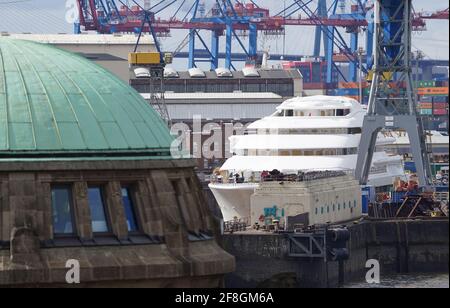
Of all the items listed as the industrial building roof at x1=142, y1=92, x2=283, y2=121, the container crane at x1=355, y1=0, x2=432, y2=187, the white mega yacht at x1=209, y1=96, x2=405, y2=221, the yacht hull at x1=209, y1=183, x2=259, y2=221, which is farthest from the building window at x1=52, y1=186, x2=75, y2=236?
the industrial building roof at x1=142, y1=92, x2=283, y2=121

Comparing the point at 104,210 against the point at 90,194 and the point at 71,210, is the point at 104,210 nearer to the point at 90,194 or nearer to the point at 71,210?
the point at 90,194

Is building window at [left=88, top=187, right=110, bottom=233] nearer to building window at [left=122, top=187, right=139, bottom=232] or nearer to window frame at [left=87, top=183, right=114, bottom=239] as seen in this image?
window frame at [left=87, top=183, right=114, bottom=239]

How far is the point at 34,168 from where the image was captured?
33.0m

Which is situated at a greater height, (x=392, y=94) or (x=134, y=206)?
(x=392, y=94)

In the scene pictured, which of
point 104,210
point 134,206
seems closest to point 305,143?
point 134,206

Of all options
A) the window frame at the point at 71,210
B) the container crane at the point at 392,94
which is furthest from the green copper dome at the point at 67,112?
the container crane at the point at 392,94

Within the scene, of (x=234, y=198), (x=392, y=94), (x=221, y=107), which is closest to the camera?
(x=234, y=198)

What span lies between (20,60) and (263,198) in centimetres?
7773

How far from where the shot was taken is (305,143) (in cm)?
13912

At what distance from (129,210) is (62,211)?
1187mm
